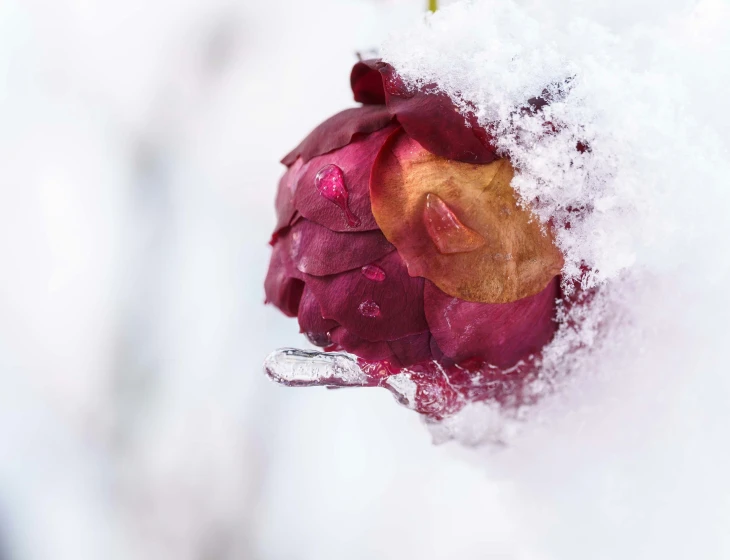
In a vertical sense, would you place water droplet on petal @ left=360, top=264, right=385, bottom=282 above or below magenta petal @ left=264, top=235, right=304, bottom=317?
above

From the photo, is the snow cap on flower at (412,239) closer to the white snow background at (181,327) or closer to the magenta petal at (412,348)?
the magenta petal at (412,348)

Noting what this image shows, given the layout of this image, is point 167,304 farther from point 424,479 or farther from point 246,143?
point 424,479

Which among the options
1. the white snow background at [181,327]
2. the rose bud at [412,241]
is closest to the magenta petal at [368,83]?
the rose bud at [412,241]

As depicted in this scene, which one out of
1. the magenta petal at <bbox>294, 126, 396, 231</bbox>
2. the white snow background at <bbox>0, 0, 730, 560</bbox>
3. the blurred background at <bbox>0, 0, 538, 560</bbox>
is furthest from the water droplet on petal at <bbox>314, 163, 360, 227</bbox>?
the blurred background at <bbox>0, 0, 538, 560</bbox>

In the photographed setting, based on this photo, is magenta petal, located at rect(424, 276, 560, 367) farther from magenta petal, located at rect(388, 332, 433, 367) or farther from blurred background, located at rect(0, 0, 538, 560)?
blurred background, located at rect(0, 0, 538, 560)

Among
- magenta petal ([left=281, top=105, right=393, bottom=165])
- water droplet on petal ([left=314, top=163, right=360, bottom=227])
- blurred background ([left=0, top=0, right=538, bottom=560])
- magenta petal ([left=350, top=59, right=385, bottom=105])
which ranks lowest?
blurred background ([left=0, top=0, right=538, bottom=560])

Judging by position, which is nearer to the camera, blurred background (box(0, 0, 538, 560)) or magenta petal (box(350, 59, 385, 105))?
magenta petal (box(350, 59, 385, 105))

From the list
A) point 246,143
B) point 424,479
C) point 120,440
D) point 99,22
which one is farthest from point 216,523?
point 99,22
